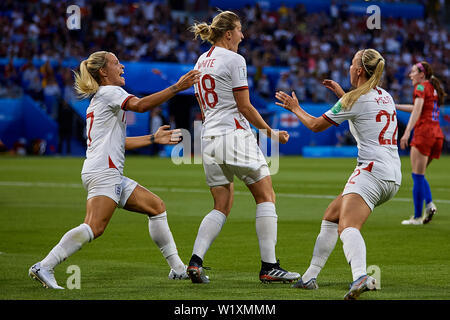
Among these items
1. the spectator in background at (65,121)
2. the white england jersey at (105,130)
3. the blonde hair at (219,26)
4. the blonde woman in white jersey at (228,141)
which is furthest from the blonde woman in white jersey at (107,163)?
the spectator in background at (65,121)

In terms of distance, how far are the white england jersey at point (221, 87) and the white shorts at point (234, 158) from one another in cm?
9

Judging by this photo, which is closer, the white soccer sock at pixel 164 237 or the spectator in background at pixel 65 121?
the white soccer sock at pixel 164 237

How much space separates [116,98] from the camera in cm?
720

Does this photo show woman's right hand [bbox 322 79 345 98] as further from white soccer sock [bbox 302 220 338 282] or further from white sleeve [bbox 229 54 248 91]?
white soccer sock [bbox 302 220 338 282]

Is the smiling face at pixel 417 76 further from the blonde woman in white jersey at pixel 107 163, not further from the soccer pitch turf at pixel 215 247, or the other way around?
the blonde woman in white jersey at pixel 107 163

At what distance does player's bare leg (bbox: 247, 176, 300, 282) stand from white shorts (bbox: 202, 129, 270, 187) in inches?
4.6

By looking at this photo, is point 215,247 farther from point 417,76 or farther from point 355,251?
point 417,76

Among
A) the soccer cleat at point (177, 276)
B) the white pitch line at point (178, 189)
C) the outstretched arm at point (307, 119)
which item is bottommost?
the white pitch line at point (178, 189)

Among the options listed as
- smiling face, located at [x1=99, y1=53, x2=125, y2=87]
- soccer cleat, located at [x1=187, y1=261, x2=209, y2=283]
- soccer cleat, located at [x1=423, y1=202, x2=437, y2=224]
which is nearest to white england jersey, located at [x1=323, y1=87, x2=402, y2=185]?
soccer cleat, located at [x1=187, y1=261, x2=209, y2=283]

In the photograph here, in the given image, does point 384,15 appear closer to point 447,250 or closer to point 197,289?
point 447,250

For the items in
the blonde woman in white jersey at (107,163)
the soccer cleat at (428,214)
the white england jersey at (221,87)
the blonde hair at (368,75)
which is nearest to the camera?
the blonde hair at (368,75)

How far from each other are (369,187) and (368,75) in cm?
100

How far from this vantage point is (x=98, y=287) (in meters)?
7.08

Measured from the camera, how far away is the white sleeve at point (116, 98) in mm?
7148
